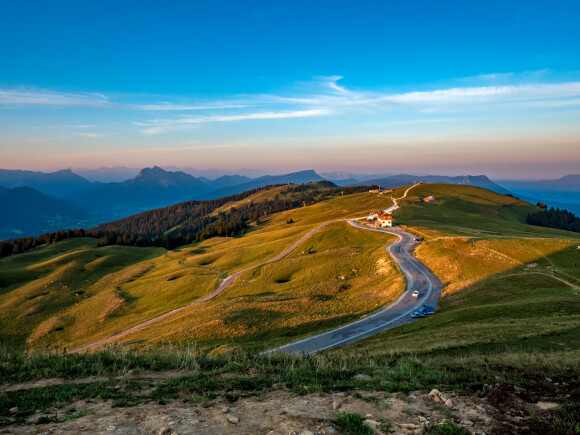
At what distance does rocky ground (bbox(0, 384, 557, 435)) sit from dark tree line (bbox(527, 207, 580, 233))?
160m

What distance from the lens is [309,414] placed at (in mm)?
8445

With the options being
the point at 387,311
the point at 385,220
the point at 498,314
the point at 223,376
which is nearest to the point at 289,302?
the point at 387,311

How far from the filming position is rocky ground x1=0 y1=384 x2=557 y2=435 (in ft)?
25.0

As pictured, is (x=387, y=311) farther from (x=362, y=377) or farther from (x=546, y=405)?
(x=546, y=405)

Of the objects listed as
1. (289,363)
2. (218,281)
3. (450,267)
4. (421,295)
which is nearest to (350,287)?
(421,295)

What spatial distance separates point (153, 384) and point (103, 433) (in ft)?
12.5

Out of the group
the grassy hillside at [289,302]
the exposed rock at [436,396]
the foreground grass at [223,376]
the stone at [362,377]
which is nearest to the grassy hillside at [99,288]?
the grassy hillside at [289,302]

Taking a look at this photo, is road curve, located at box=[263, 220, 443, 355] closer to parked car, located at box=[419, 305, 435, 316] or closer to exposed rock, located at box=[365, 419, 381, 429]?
parked car, located at box=[419, 305, 435, 316]

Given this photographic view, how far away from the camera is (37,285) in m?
78.3

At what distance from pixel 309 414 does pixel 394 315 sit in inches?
1169

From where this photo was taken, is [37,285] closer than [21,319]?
No

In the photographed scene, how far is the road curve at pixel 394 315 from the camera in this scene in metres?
28.4

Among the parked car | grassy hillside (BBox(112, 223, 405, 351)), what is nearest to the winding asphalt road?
the parked car

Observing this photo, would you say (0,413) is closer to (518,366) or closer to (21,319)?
(518,366)
